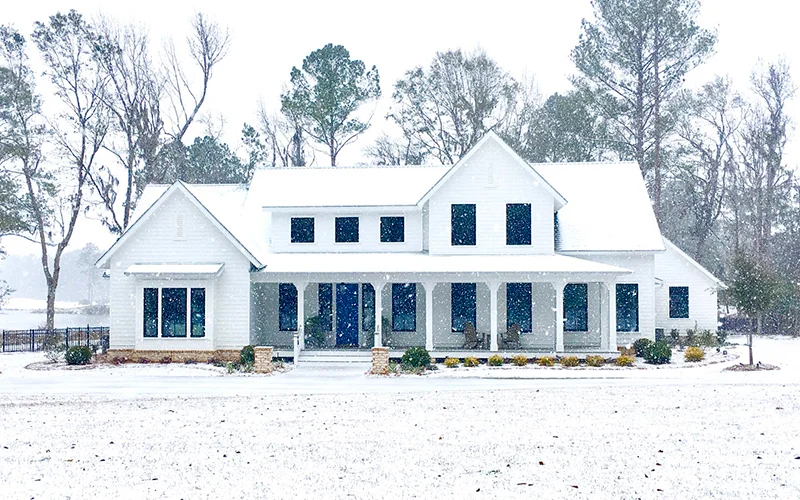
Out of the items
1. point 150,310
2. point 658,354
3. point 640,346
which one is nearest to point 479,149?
point 640,346

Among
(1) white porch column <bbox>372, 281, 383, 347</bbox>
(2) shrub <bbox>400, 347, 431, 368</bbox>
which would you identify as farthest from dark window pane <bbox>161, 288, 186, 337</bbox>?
(2) shrub <bbox>400, 347, 431, 368</bbox>

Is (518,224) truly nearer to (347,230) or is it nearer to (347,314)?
(347,230)

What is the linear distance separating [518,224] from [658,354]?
6562mm

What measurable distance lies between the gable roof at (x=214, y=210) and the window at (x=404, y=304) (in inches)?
194

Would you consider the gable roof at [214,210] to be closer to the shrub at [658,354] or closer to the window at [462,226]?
the window at [462,226]

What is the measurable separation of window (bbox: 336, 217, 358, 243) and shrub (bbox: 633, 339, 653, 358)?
414 inches

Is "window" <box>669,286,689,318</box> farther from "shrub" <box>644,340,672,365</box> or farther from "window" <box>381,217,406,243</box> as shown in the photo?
"window" <box>381,217,406,243</box>

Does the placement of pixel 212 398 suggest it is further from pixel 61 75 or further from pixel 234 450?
pixel 61 75

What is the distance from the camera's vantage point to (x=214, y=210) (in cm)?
3155

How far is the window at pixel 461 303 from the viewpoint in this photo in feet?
95.2

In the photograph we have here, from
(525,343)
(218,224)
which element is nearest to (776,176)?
(525,343)

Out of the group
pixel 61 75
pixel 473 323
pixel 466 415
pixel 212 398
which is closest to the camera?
pixel 466 415

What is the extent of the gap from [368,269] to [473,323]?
4434mm

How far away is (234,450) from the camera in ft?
39.8
